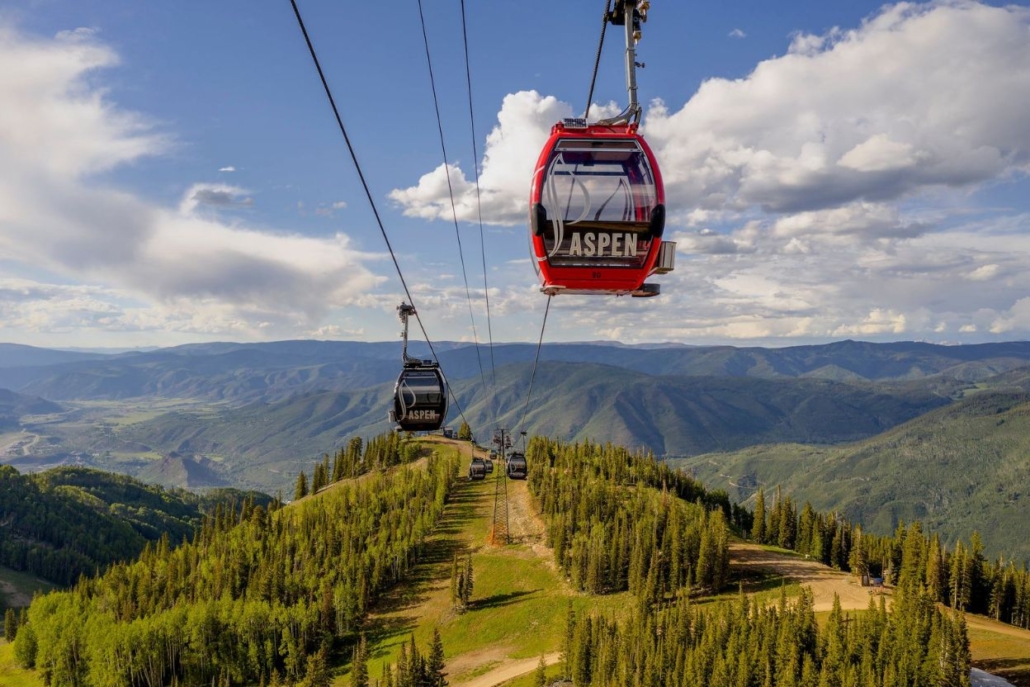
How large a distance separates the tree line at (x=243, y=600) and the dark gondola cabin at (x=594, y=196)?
105 m

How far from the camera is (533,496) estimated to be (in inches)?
6663

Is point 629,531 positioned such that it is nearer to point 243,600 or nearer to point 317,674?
point 317,674

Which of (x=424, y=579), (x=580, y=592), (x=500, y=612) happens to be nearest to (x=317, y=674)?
(x=500, y=612)

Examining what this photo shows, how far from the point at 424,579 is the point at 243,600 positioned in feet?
126

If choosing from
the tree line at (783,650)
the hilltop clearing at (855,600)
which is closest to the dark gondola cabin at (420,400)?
the tree line at (783,650)

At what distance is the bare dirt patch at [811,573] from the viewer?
99438mm

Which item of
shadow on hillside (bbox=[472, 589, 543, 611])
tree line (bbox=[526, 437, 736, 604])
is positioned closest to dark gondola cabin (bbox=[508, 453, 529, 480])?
tree line (bbox=[526, 437, 736, 604])

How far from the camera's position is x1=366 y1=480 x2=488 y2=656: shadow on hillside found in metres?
124

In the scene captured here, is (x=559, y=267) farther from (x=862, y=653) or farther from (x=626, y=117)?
(x=862, y=653)

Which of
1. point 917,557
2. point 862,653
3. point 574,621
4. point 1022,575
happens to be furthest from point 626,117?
point 1022,575

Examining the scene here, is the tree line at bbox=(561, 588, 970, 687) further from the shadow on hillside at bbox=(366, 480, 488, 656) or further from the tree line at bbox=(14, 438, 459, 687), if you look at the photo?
the tree line at bbox=(14, 438, 459, 687)

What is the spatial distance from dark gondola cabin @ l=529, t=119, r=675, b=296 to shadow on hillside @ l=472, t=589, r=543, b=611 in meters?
117

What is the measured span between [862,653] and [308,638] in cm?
9856

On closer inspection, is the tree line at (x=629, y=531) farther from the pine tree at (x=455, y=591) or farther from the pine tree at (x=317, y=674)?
the pine tree at (x=317, y=674)
